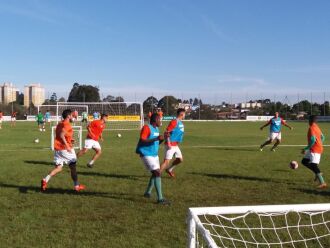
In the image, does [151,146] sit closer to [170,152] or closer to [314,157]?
[170,152]

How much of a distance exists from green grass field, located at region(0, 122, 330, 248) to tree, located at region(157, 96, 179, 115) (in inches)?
2724

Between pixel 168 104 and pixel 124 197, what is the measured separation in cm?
7719

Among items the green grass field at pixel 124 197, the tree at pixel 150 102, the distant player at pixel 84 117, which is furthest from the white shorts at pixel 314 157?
the tree at pixel 150 102

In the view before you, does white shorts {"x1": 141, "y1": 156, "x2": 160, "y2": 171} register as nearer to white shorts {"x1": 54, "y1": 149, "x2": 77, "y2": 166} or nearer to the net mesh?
the net mesh

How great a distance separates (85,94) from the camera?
90.6 m

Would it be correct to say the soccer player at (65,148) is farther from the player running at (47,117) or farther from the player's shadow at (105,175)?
the player running at (47,117)

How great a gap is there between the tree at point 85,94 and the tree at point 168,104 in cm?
1254

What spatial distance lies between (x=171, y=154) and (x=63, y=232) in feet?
17.5

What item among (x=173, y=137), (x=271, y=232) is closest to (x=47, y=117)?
(x=173, y=137)

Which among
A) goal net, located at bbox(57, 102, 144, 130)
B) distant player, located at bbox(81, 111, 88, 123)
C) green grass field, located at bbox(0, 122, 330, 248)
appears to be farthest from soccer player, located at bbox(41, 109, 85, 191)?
goal net, located at bbox(57, 102, 144, 130)

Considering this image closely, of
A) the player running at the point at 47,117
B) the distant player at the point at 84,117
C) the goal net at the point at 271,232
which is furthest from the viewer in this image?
the player running at the point at 47,117

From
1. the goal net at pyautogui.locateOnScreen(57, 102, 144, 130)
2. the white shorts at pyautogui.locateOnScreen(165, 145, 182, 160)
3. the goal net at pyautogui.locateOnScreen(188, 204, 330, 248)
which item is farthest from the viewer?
the goal net at pyautogui.locateOnScreen(57, 102, 144, 130)

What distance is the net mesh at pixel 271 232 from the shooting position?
612cm

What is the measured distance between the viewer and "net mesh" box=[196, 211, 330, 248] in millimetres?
6117
